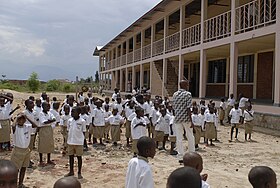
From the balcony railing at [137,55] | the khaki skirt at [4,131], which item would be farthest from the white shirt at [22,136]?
the balcony railing at [137,55]

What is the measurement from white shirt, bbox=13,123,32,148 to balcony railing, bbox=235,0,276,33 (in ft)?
Answer: 30.9

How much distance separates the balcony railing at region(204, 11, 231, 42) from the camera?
15.8 metres

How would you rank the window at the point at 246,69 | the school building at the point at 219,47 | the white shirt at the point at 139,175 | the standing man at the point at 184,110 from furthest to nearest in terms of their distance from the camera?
the window at the point at 246,69 < the school building at the point at 219,47 < the standing man at the point at 184,110 < the white shirt at the point at 139,175

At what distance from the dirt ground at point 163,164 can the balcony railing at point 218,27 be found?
6.47m

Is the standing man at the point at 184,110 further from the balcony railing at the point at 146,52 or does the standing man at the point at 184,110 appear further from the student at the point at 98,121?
the balcony railing at the point at 146,52

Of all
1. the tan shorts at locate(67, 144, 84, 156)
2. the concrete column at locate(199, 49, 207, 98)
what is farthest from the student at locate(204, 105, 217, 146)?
the concrete column at locate(199, 49, 207, 98)

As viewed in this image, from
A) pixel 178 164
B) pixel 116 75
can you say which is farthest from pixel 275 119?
pixel 116 75

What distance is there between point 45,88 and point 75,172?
155 ft

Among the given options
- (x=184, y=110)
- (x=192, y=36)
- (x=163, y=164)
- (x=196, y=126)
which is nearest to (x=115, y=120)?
(x=196, y=126)

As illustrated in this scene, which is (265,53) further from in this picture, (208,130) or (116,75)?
(116,75)

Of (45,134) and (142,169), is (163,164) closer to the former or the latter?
(45,134)

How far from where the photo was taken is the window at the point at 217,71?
878 inches

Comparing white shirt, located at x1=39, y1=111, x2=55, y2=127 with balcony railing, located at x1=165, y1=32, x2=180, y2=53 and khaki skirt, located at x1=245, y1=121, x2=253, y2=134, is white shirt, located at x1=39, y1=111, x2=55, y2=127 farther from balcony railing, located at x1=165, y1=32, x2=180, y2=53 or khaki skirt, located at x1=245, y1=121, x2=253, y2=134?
balcony railing, located at x1=165, y1=32, x2=180, y2=53

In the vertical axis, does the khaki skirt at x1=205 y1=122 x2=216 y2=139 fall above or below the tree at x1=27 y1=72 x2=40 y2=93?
below
